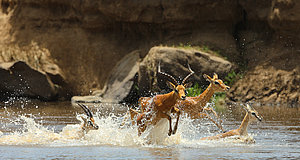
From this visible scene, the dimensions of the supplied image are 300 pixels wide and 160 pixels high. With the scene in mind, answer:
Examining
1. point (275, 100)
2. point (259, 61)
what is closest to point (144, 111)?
point (275, 100)

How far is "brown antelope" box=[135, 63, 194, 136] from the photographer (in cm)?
908

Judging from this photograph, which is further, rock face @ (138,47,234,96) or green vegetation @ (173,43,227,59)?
green vegetation @ (173,43,227,59)

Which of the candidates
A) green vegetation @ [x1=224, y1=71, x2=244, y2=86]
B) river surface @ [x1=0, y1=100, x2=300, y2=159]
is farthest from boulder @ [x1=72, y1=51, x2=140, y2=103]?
river surface @ [x1=0, y1=100, x2=300, y2=159]

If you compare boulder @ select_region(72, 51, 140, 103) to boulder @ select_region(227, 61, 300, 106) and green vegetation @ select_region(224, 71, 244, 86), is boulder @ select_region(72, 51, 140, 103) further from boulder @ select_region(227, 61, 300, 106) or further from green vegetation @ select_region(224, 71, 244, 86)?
boulder @ select_region(227, 61, 300, 106)

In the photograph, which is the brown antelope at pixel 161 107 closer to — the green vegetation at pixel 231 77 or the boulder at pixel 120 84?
the green vegetation at pixel 231 77

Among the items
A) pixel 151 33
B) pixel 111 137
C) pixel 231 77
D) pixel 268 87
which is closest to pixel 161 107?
pixel 111 137

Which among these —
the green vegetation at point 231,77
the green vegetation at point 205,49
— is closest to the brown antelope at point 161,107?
the green vegetation at point 231,77

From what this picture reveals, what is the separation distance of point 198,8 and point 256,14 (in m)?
2.13

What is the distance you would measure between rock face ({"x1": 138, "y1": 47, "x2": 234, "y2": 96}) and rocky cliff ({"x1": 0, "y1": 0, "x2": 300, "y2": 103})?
3.24 ft

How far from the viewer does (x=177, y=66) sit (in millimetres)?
19516

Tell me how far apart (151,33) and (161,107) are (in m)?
13.6

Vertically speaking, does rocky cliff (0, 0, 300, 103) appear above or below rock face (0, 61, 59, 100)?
above

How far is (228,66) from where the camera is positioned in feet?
65.2

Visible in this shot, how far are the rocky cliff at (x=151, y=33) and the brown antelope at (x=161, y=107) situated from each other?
1040cm
